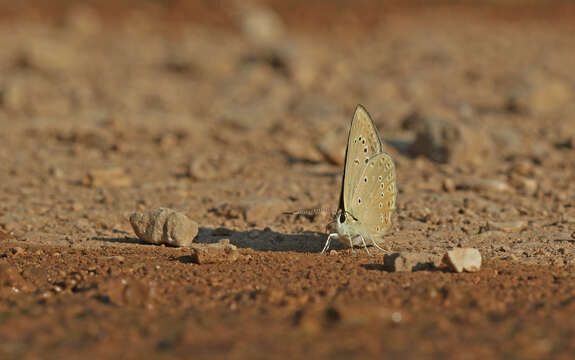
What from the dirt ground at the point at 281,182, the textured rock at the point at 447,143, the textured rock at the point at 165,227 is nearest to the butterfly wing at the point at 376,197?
Result: the dirt ground at the point at 281,182

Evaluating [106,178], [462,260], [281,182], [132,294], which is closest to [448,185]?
[281,182]

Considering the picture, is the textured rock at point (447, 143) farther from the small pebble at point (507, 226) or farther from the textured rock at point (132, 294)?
the textured rock at point (132, 294)

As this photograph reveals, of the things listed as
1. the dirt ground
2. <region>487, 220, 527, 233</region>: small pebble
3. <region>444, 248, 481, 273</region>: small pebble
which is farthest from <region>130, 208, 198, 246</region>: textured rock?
<region>487, 220, 527, 233</region>: small pebble

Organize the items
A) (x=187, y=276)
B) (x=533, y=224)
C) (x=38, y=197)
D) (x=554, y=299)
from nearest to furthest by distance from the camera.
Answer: (x=554, y=299), (x=187, y=276), (x=533, y=224), (x=38, y=197)

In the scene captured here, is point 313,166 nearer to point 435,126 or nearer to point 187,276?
point 435,126

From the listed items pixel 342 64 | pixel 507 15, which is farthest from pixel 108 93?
pixel 507 15

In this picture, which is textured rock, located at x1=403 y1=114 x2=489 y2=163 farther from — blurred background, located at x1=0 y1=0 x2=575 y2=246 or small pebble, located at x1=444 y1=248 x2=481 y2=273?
small pebble, located at x1=444 y1=248 x2=481 y2=273
